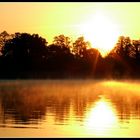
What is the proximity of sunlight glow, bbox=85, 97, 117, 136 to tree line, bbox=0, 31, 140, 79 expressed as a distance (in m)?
67.1

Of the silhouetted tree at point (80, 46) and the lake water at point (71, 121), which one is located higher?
the silhouetted tree at point (80, 46)

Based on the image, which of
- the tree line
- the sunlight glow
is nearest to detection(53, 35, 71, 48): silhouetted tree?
the tree line

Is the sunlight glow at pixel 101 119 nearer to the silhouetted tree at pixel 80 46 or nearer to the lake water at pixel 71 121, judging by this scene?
the lake water at pixel 71 121

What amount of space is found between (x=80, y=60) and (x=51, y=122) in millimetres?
85394

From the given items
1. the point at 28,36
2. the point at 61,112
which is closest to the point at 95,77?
the point at 28,36

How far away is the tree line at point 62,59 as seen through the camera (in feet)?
323

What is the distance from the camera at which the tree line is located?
3871 inches

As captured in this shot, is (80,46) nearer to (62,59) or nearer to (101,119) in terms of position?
(62,59)

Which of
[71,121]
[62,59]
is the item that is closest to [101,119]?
[71,121]

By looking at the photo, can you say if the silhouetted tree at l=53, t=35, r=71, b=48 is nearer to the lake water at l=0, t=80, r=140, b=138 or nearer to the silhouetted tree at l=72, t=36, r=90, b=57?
the silhouetted tree at l=72, t=36, r=90, b=57

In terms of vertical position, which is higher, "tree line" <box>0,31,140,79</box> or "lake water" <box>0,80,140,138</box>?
"tree line" <box>0,31,140,79</box>

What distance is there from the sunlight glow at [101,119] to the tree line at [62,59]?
220ft

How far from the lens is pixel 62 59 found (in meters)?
104

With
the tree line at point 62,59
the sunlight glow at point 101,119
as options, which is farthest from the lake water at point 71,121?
the tree line at point 62,59
